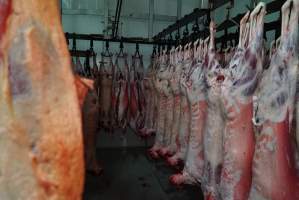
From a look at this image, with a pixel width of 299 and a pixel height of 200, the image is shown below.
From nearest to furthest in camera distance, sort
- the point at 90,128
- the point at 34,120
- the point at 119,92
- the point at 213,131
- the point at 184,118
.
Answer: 1. the point at 34,120
2. the point at 213,131
3. the point at 184,118
4. the point at 90,128
5. the point at 119,92

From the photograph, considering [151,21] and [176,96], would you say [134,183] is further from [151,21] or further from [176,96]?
[151,21]

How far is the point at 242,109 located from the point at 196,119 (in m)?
0.74

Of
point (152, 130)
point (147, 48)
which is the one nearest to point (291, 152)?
point (152, 130)

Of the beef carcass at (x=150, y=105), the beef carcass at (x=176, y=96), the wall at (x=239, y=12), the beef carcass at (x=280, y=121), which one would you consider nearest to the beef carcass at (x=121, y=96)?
the beef carcass at (x=150, y=105)

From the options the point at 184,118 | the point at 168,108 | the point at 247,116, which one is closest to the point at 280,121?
the point at 247,116

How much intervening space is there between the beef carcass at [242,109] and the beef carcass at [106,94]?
94.8 inches

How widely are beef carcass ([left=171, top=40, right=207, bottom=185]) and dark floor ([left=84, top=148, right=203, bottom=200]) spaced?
16 cm

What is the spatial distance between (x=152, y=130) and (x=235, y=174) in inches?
90.1

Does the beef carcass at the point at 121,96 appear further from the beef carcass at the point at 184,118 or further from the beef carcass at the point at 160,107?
the beef carcass at the point at 184,118

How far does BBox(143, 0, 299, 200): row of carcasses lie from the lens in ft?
4.09

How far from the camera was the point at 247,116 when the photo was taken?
5.24 feet

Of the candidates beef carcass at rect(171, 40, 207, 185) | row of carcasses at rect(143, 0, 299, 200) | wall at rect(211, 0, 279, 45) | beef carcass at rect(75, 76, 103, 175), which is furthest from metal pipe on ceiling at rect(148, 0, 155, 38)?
beef carcass at rect(171, 40, 207, 185)

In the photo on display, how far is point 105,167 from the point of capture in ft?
10.7

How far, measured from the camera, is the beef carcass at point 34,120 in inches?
24.1
